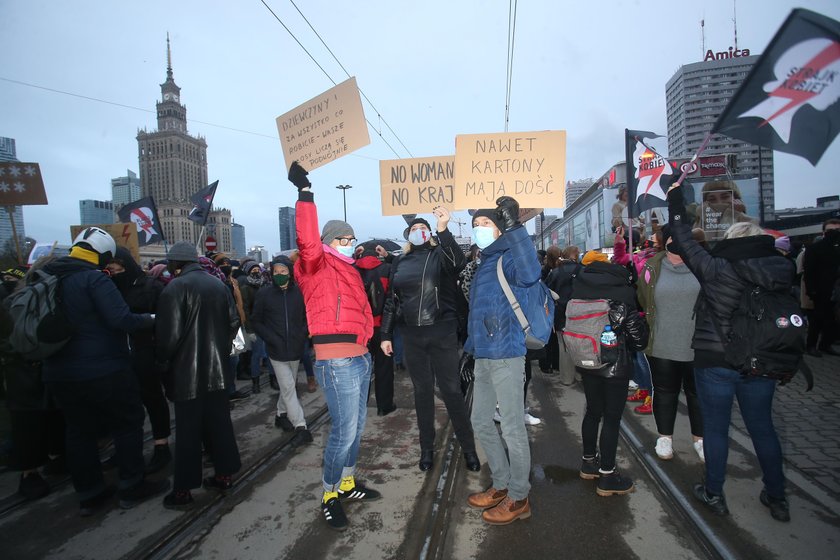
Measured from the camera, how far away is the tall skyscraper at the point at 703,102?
9325 cm

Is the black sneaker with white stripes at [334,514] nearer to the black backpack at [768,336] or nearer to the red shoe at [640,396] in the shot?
the black backpack at [768,336]

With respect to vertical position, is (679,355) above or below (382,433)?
above

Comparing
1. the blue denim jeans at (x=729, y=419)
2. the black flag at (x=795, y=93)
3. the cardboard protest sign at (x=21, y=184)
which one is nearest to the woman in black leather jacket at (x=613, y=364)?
the blue denim jeans at (x=729, y=419)

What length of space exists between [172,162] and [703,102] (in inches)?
5810

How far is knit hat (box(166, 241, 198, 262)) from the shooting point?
3791 millimetres

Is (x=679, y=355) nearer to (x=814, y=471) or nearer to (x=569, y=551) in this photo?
(x=814, y=471)

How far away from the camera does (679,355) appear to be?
12.1 feet

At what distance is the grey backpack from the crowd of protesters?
91 millimetres

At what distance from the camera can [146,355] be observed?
14.2ft

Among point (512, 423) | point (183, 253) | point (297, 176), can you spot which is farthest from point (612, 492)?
point (183, 253)

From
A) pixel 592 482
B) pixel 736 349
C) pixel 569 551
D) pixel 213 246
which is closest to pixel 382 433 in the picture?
pixel 592 482

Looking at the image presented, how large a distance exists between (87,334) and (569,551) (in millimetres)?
3834

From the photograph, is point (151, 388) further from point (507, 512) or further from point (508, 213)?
point (508, 213)

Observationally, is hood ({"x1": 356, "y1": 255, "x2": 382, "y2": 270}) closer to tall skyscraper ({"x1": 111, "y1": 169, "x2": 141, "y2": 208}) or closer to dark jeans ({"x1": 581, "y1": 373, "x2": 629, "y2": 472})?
dark jeans ({"x1": 581, "y1": 373, "x2": 629, "y2": 472})
